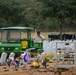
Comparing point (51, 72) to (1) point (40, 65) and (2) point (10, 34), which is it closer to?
(1) point (40, 65)

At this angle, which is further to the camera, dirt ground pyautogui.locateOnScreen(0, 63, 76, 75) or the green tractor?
the green tractor

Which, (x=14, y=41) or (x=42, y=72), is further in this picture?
(x=14, y=41)

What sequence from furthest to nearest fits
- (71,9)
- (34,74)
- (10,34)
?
(71,9) < (10,34) < (34,74)

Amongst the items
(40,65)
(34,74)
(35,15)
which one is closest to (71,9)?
(35,15)

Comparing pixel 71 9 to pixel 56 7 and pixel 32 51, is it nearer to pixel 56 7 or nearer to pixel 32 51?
pixel 56 7

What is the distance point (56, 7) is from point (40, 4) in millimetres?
1637

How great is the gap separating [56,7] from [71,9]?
138 cm

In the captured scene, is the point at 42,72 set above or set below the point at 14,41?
below

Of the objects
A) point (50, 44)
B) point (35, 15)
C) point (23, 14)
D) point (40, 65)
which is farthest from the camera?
point (23, 14)

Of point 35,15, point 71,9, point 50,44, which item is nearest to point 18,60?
point 50,44

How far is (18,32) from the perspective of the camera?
22.9 metres

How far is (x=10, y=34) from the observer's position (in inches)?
899

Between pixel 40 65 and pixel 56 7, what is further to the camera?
pixel 56 7

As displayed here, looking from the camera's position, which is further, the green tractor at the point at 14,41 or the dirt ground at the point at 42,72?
the green tractor at the point at 14,41
